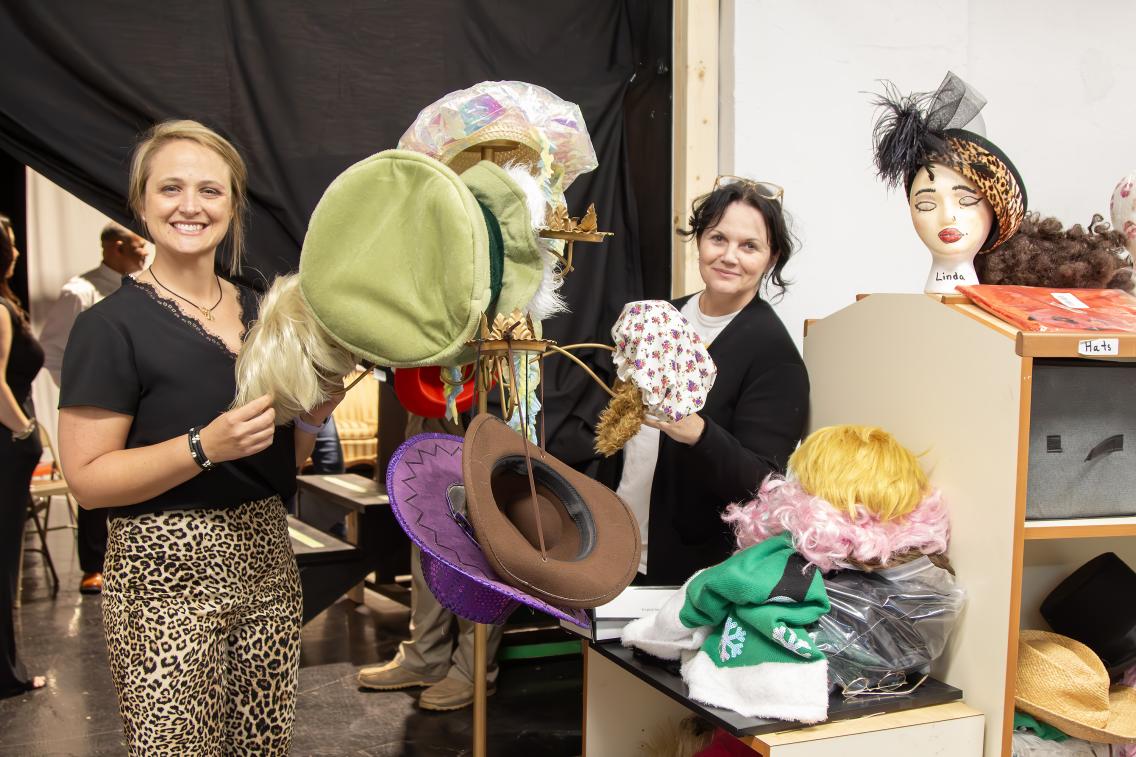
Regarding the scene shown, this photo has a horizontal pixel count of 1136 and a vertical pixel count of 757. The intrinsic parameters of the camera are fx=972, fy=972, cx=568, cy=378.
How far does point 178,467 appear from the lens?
146 centimetres

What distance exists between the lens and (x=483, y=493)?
51.8 inches

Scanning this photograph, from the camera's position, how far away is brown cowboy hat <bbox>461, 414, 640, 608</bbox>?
129 cm

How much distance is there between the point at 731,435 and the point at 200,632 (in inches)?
39.4

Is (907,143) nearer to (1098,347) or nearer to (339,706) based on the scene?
(1098,347)

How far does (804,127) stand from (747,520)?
1686mm

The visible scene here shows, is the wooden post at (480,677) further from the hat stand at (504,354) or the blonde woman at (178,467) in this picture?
the blonde woman at (178,467)

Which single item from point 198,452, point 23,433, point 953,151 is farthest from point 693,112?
point 23,433

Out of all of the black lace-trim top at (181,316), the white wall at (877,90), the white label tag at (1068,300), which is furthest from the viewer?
the white wall at (877,90)

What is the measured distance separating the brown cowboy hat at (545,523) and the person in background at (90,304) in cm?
346

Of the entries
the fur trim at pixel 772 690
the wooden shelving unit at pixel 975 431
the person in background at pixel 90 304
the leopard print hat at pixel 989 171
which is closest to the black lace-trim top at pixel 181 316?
the fur trim at pixel 772 690

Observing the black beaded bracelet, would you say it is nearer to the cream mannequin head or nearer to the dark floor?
the cream mannequin head

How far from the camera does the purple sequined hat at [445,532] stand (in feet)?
4.30

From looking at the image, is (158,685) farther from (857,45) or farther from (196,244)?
(857,45)

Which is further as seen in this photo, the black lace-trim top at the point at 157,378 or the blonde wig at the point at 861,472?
the blonde wig at the point at 861,472
